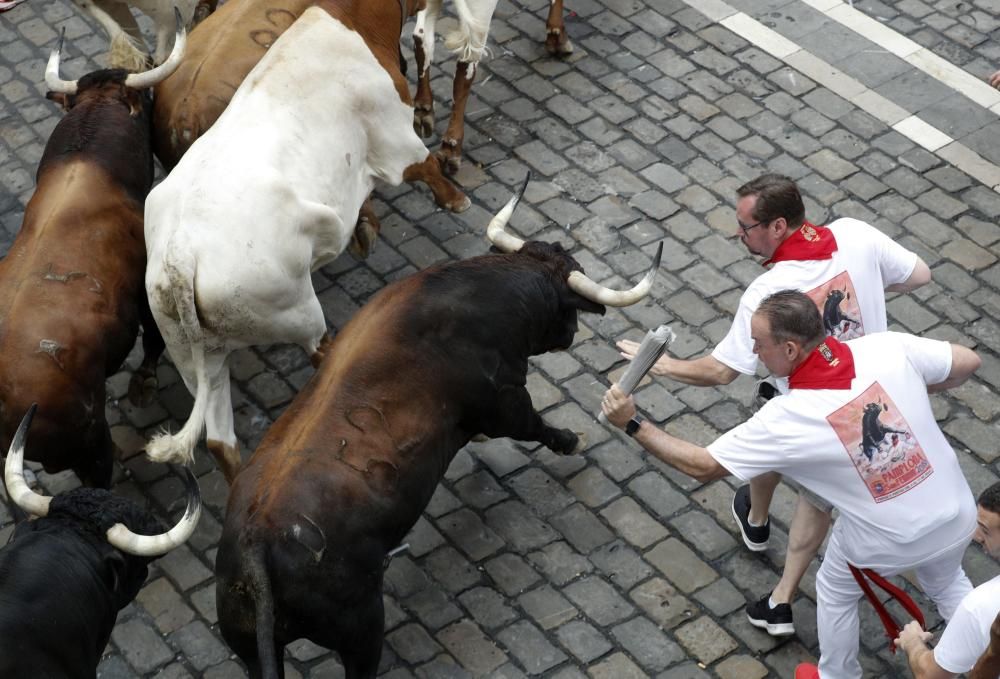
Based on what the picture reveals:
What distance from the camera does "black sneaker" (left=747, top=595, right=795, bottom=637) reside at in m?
6.18

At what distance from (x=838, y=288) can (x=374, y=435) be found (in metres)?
2.17

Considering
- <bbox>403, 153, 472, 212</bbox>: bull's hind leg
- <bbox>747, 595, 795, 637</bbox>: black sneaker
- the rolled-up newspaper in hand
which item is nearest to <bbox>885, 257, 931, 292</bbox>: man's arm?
the rolled-up newspaper in hand

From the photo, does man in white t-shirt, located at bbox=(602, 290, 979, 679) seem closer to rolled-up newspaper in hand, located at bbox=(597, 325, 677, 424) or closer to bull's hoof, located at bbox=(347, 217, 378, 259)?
rolled-up newspaper in hand, located at bbox=(597, 325, 677, 424)

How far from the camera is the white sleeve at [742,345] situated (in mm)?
5902

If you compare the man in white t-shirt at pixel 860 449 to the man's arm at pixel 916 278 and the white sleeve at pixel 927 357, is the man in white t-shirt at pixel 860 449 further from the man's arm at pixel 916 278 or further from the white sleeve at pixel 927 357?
the man's arm at pixel 916 278

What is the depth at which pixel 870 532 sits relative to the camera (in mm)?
5355

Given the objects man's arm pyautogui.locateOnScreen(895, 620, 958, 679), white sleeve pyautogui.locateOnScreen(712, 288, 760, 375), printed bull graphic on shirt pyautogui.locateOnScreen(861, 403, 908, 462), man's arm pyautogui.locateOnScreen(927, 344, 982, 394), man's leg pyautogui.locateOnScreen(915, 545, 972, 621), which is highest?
printed bull graphic on shirt pyautogui.locateOnScreen(861, 403, 908, 462)

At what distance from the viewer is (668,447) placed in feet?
18.9

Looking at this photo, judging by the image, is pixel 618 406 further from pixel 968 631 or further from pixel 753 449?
pixel 968 631

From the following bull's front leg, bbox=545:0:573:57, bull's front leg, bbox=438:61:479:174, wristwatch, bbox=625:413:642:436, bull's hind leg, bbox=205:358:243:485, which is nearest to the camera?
wristwatch, bbox=625:413:642:436

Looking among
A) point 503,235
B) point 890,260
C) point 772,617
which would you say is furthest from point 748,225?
point 772,617

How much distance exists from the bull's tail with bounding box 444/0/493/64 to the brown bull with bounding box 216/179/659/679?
229 cm

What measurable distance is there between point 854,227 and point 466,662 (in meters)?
2.71

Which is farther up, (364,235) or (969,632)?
(969,632)
